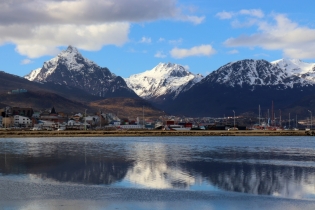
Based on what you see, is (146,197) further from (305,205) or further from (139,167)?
(139,167)

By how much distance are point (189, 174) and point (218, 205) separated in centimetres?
1472

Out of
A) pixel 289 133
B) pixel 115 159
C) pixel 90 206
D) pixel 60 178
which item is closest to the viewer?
pixel 90 206

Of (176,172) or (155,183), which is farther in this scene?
(176,172)

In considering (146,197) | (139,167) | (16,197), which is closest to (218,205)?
(146,197)

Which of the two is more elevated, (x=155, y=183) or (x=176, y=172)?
(x=176, y=172)

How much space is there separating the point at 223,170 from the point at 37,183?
64.1 feet

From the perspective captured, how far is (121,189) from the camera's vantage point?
38031 millimetres

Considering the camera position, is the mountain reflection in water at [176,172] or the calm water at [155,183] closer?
the calm water at [155,183]

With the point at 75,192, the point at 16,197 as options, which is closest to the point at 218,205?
the point at 75,192

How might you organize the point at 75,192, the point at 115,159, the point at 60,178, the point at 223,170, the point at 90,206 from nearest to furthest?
the point at 90,206, the point at 75,192, the point at 60,178, the point at 223,170, the point at 115,159

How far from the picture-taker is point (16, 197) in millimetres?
34031

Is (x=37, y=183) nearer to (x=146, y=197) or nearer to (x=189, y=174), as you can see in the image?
(x=146, y=197)

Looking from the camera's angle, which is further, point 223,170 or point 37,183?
point 223,170

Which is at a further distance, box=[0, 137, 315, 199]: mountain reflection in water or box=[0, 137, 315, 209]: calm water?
box=[0, 137, 315, 199]: mountain reflection in water
